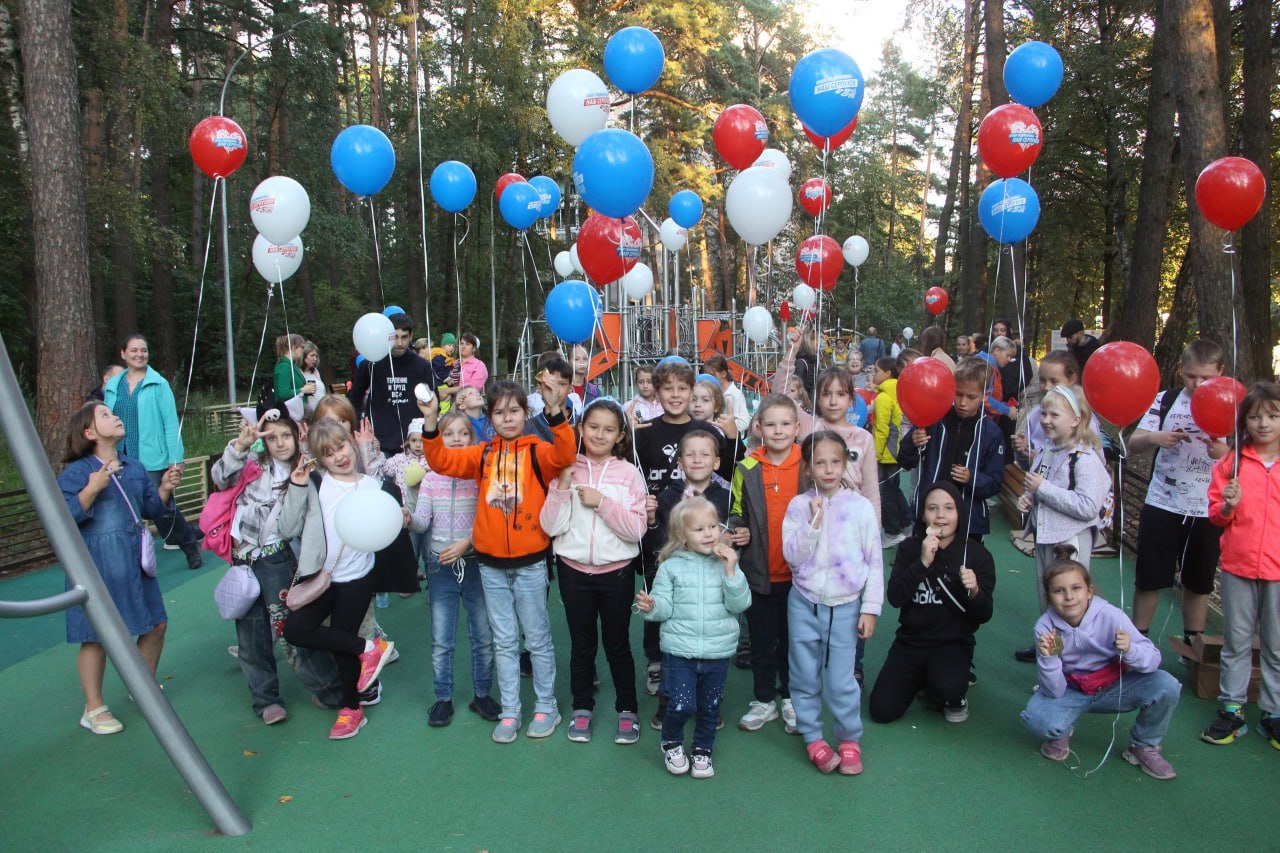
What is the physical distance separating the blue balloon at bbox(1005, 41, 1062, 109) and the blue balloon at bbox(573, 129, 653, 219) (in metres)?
3.32

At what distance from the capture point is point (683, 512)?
137 inches

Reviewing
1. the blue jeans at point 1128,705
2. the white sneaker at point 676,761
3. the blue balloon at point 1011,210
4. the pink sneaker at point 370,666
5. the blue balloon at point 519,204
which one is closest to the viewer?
the blue jeans at point 1128,705

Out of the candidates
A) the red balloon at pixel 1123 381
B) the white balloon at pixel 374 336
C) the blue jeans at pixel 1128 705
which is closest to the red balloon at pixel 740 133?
the white balloon at pixel 374 336

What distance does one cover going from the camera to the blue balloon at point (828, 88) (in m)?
4.75

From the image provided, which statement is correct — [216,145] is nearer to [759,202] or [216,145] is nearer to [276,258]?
[276,258]

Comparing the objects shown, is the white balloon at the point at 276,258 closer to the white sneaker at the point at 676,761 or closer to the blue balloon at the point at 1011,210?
the white sneaker at the point at 676,761

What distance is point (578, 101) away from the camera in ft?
18.3

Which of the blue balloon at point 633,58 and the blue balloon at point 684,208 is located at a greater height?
the blue balloon at point 633,58

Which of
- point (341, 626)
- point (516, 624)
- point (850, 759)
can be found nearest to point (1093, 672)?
point (850, 759)

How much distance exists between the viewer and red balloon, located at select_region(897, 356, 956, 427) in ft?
14.4

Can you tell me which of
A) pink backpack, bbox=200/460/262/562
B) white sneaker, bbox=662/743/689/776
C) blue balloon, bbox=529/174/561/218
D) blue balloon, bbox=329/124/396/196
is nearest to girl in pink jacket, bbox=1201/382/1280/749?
white sneaker, bbox=662/743/689/776

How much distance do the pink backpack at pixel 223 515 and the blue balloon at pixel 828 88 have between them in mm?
3593

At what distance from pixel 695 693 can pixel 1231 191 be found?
3758 mm

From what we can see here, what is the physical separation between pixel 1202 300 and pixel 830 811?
5.71m
